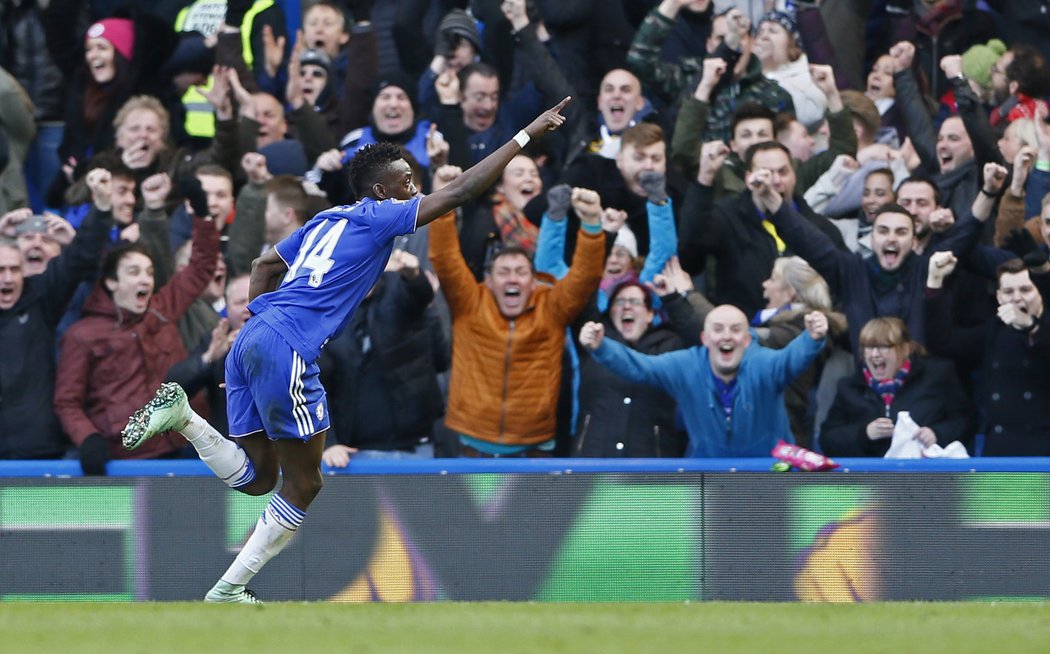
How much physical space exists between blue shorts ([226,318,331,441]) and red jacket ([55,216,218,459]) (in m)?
2.64

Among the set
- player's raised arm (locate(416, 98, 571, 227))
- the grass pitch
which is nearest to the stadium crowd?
player's raised arm (locate(416, 98, 571, 227))

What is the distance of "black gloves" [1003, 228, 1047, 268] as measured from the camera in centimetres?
912

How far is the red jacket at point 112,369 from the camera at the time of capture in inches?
364

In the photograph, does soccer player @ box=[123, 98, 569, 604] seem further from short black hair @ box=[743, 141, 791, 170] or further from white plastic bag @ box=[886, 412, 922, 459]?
short black hair @ box=[743, 141, 791, 170]

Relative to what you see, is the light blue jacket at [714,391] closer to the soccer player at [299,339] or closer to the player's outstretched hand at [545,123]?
the soccer player at [299,339]

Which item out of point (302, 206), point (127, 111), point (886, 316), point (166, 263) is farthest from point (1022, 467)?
point (127, 111)

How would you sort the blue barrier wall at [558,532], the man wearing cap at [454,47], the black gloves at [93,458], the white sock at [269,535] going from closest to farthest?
the white sock at [269,535]
the blue barrier wall at [558,532]
the black gloves at [93,458]
the man wearing cap at [454,47]

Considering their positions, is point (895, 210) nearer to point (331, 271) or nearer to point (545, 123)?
point (545, 123)

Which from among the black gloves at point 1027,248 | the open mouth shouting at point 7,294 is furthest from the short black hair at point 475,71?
the black gloves at point 1027,248

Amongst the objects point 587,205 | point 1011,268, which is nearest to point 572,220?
point 587,205

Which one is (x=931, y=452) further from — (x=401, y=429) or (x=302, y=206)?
(x=302, y=206)

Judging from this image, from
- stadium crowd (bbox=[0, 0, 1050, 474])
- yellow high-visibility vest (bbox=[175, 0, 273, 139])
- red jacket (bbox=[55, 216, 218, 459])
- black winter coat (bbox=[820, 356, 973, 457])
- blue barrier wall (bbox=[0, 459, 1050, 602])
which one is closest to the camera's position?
blue barrier wall (bbox=[0, 459, 1050, 602])

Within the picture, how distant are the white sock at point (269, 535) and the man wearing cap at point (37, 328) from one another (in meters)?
2.87

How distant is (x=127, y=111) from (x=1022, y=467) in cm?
600
